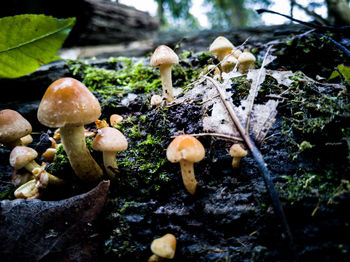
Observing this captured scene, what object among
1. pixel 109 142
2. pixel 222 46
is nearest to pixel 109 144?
pixel 109 142

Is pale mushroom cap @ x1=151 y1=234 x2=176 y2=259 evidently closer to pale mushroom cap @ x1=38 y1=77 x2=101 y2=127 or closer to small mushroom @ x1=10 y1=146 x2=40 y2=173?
pale mushroom cap @ x1=38 y1=77 x2=101 y2=127

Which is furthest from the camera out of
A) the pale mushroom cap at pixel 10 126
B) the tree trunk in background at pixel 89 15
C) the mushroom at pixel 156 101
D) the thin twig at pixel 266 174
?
the tree trunk in background at pixel 89 15

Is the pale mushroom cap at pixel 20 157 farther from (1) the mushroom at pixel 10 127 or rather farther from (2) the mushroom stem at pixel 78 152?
(2) the mushroom stem at pixel 78 152

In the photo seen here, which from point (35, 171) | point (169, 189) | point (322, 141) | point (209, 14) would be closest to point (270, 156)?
point (322, 141)

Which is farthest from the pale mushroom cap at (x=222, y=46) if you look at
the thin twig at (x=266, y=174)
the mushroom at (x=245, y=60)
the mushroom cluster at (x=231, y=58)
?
the thin twig at (x=266, y=174)

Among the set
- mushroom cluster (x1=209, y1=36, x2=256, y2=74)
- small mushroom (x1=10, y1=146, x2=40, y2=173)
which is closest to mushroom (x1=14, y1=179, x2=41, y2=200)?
small mushroom (x1=10, y1=146, x2=40, y2=173)

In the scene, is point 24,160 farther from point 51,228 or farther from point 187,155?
point 187,155
